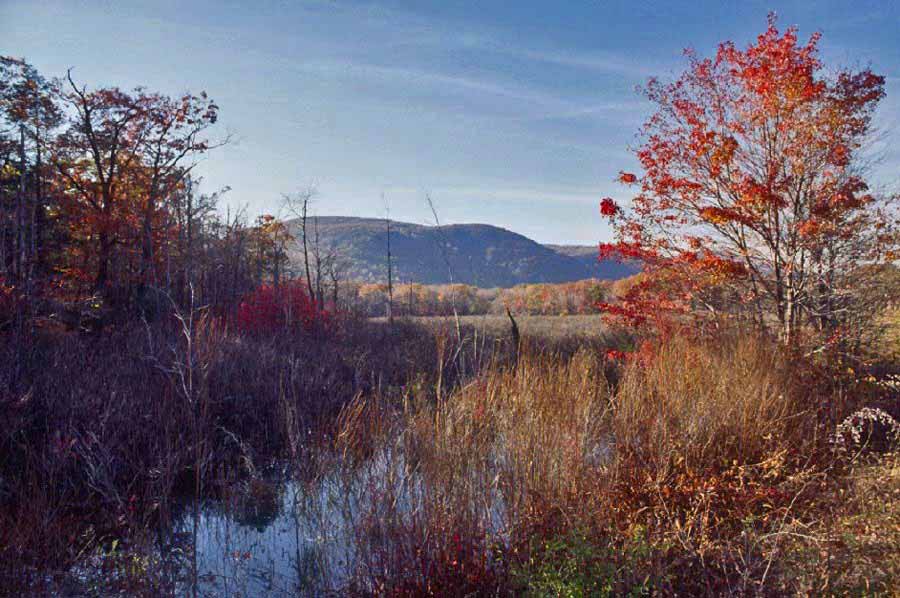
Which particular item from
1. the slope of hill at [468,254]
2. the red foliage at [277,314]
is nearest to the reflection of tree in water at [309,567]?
the red foliage at [277,314]

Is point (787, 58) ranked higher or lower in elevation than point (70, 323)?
higher

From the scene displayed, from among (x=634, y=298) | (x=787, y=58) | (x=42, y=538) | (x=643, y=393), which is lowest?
(x=42, y=538)

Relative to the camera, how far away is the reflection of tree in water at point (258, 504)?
5.78 metres

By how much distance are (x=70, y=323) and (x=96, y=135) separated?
878cm

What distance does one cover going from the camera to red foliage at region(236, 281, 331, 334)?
14.7m

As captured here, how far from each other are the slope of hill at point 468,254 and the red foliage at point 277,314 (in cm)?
5717

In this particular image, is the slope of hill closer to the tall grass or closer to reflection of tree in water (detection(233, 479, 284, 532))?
reflection of tree in water (detection(233, 479, 284, 532))

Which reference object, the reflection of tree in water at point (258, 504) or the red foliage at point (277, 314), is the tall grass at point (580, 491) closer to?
the reflection of tree in water at point (258, 504)

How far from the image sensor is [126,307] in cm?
1680

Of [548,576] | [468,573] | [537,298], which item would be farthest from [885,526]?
[537,298]

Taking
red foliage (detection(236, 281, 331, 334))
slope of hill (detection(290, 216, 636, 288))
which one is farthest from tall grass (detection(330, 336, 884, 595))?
slope of hill (detection(290, 216, 636, 288))

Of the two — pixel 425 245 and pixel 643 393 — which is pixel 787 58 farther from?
pixel 425 245

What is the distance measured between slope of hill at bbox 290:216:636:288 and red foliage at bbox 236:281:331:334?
57.2 metres

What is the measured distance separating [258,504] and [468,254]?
11016 centimetres
